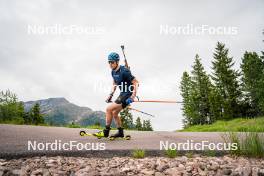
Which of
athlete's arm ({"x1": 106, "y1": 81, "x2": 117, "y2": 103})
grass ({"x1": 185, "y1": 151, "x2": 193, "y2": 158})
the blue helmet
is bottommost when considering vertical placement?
grass ({"x1": 185, "y1": 151, "x2": 193, "y2": 158})

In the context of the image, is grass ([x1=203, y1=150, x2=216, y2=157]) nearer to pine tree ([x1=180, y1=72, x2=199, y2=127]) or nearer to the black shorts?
the black shorts

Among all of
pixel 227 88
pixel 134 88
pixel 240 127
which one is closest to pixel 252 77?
pixel 227 88

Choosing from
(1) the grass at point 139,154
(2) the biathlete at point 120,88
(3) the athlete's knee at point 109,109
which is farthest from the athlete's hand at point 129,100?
(1) the grass at point 139,154

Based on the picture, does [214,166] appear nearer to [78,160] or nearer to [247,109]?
[78,160]

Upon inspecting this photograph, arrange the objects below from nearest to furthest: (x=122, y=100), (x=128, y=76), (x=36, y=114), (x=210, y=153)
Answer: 1. (x=210, y=153)
2. (x=122, y=100)
3. (x=128, y=76)
4. (x=36, y=114)

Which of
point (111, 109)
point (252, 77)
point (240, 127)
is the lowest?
point (240, 127)

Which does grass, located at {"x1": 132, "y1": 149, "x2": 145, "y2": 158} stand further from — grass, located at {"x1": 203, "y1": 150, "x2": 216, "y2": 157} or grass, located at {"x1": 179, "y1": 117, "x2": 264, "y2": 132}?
grass, located at {"x1": 179, "y1": 117, "x2": 264, "y2": 132}

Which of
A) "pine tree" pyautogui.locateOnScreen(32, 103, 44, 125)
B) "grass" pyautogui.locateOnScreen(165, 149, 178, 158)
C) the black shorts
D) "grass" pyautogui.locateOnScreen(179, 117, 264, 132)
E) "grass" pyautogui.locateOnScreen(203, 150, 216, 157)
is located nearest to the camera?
"grass" pyautogui.locateOnScreen(165, 149, 178, 158)

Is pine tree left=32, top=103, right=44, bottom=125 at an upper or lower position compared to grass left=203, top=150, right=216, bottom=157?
upper

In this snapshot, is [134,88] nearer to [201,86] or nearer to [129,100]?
[129,100]

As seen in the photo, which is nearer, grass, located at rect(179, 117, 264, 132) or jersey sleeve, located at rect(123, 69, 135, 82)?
jersey sleeve, located at rect(123, 69, 135, 82)

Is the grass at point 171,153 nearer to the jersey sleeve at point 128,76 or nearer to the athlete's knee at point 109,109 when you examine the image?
the athlete's knee at point 109,109

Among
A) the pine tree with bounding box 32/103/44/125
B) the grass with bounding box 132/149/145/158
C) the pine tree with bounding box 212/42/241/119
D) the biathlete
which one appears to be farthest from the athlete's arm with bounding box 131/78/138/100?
the pine tree with bounding box 32/103/44/125

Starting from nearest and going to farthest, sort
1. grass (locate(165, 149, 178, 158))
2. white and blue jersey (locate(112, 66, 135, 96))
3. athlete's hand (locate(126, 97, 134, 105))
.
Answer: grass (locate(165, 149, 178, 158))
athlete's hand (locate(126, 97, 134, 105))
white and blue jersey (locate(112, 66, 135, 96))
